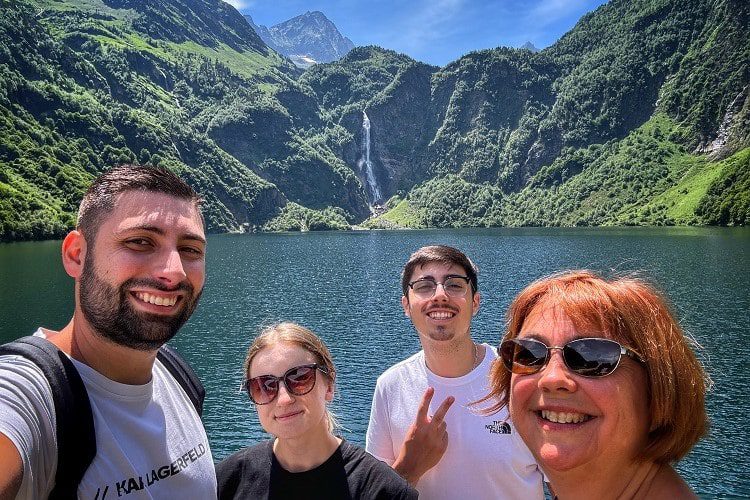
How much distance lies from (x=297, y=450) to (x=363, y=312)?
56.6 meters

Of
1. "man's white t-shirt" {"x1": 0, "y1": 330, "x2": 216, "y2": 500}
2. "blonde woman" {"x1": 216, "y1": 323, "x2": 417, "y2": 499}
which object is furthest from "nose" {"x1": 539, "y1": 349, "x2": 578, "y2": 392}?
"man's white t-shirt" {"x1": 0, "y1": 330, "x2": 216, "y2": 500}

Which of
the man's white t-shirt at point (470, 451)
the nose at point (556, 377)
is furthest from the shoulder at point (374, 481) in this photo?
the nose at point (556, 377)

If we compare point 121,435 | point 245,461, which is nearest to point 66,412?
point 121,435

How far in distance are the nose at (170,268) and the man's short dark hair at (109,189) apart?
0.45 meters

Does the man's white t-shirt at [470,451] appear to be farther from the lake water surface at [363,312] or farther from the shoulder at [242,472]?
the lake water surface at [363,312]

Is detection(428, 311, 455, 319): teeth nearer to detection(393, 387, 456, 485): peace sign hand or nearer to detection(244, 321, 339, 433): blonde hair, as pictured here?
detection(393, 387, 456, 485): peace sign hand

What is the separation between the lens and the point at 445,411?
5.20 meters

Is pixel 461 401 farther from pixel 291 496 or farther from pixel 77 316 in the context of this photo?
pixel 77 316

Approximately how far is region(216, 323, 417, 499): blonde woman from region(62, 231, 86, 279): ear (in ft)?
6.31

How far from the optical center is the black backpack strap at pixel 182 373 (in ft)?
14.3

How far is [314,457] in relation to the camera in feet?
15.3

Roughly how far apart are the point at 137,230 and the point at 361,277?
88468 millimetres

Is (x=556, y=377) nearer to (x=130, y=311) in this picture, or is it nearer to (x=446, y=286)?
(x=130, y=311)

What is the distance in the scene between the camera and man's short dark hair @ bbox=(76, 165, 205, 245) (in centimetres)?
352
